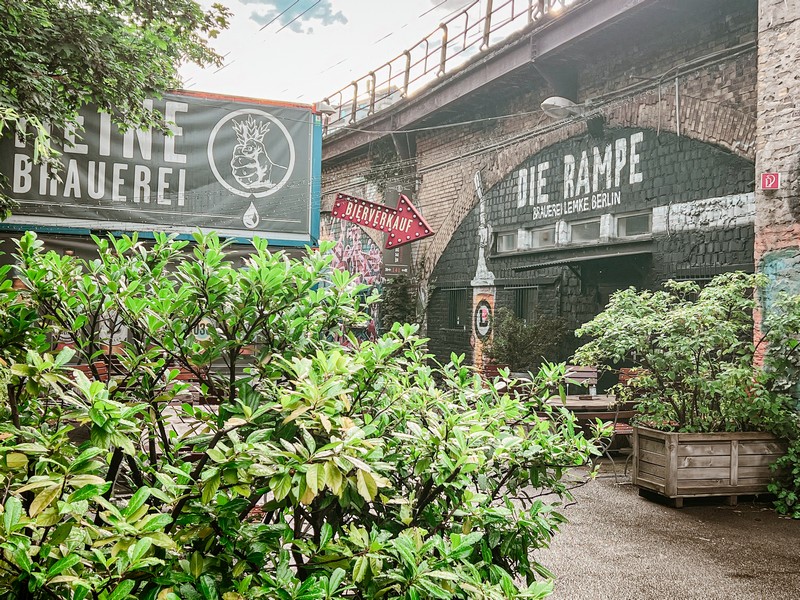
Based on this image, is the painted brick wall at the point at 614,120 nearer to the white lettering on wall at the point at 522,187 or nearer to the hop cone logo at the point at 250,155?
the white lettering on wall at the point at 522,187

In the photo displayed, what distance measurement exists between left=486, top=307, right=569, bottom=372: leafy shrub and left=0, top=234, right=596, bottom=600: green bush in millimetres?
10083

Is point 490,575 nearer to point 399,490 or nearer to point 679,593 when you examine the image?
point 399,490

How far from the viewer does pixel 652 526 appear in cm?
589

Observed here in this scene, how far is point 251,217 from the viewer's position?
27.2 ft

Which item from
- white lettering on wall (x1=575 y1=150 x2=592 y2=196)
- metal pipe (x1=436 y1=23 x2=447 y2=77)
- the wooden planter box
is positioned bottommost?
the wooden planter box

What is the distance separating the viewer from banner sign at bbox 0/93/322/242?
778 cm

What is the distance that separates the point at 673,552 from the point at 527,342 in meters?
7.48

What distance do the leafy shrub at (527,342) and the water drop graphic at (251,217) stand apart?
19.8 feet

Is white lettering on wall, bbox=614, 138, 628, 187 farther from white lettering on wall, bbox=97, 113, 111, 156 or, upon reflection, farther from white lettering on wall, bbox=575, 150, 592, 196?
white lettering on wall, bbox=97, 113, 111, 156

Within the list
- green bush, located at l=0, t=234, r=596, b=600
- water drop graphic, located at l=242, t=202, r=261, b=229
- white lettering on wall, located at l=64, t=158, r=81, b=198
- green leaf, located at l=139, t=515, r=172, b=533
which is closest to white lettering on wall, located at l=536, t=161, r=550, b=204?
water drop graphic, located at l=242, t=202, r=261, b=229

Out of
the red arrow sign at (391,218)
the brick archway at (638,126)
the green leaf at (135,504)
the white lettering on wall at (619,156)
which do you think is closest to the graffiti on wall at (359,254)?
the red arrow sign at (391,218)

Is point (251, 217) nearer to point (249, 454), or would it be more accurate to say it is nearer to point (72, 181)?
point (72, 181)

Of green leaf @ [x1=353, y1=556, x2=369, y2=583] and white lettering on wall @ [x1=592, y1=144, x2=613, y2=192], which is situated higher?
white lettering on wall @ [x1=592, y1=144, x2=613, y2=192]

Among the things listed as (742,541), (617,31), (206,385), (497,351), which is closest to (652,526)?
(742,541)
